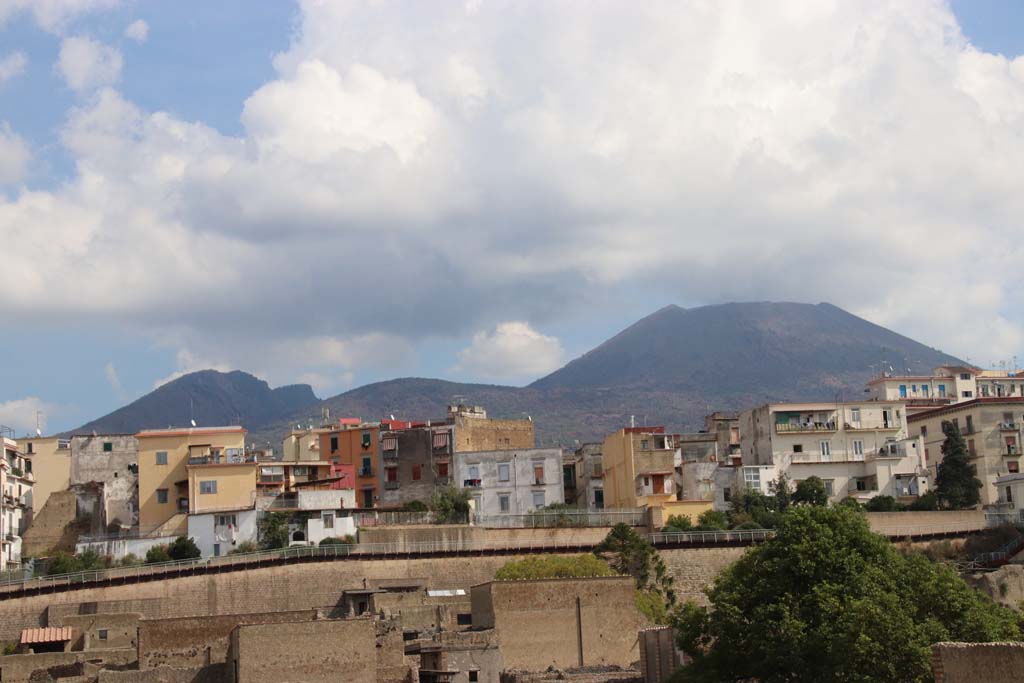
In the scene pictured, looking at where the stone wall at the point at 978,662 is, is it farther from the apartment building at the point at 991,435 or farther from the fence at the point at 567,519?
the apartment building at the point at 991,435

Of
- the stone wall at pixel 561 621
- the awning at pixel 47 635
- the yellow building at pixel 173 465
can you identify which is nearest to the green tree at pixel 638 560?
the stone wall at pixel 561 621

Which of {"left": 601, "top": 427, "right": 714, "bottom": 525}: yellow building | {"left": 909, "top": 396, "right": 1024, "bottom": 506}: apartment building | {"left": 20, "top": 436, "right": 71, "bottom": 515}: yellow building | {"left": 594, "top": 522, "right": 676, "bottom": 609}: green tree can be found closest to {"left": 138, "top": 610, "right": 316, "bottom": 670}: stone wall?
{"left": 594, "top": 522, "right": 676, "bottom": 609}: green tree

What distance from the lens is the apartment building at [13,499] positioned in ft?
251

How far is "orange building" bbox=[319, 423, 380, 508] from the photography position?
8675 centimetres

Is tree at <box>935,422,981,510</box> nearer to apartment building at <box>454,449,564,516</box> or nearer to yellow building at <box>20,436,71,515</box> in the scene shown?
apartment building at <box>454,449,564,516</box>

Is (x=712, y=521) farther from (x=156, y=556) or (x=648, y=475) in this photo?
(x=156, y=556)

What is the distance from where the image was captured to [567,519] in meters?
76.7

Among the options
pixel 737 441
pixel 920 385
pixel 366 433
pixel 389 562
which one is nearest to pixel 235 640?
pixel 389 562

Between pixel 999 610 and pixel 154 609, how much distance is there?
37836 millimetres

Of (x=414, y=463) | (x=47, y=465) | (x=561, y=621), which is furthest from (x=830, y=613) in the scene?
(x=47, y=465)

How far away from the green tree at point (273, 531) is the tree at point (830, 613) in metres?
28.8

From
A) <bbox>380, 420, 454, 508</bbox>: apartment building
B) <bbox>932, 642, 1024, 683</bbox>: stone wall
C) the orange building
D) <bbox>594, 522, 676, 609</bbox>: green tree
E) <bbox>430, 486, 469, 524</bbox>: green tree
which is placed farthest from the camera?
the orange building

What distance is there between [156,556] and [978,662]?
48.1 metres

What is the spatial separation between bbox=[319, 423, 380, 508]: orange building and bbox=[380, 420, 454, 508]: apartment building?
2.13 feet
